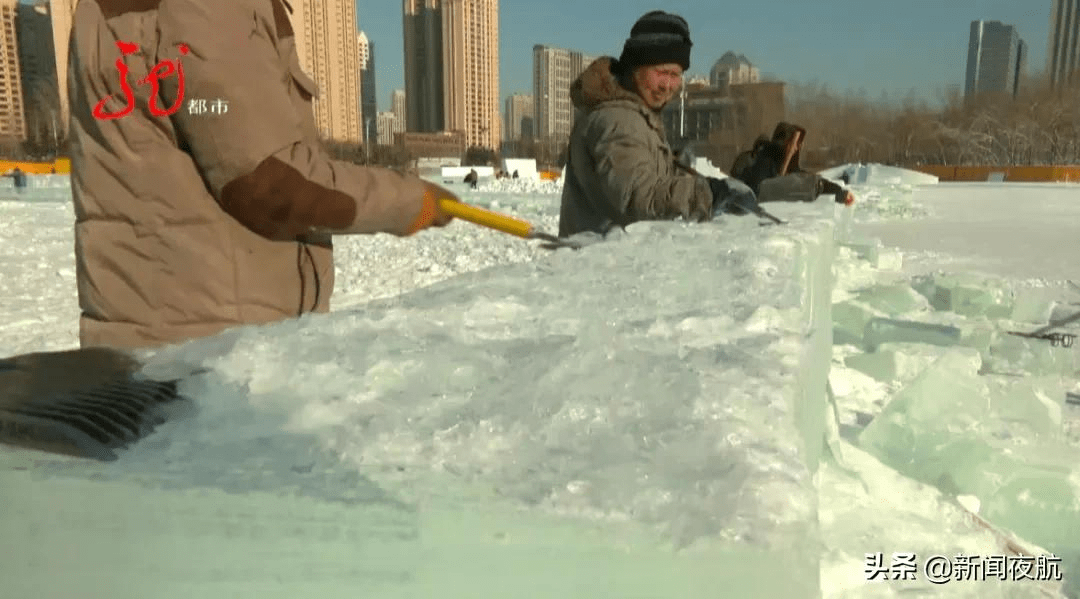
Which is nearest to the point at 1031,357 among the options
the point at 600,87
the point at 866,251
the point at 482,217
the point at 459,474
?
the point at 600,87

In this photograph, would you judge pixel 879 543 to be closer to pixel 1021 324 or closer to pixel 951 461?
pixel 951 461

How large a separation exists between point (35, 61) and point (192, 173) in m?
69.1

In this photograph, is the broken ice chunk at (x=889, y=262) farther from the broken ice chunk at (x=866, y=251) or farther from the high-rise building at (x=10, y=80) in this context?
the high-rise building at (x=10, y=80)

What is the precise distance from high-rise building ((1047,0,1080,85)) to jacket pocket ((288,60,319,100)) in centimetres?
9371

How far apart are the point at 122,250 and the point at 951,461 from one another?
2595 mm

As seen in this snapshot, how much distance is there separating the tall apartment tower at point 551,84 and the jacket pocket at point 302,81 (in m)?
76.7

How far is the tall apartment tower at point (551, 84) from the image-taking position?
79.3 metres

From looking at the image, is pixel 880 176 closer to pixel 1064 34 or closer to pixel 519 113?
pixel 1064 34

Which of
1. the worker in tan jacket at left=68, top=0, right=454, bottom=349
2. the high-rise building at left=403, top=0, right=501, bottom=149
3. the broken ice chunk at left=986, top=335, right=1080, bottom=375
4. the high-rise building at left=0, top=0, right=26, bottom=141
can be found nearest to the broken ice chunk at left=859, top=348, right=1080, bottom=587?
the broken ice chunk at left=986, top=335, right=1080, bottom=375

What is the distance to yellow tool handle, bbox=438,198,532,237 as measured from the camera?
208 centimetres

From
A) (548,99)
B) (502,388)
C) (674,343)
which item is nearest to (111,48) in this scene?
(502,388)

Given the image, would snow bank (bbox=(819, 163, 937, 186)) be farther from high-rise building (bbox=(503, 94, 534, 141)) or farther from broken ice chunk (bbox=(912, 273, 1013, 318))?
high-rise building (bbox=(503, 94, 534, 141))

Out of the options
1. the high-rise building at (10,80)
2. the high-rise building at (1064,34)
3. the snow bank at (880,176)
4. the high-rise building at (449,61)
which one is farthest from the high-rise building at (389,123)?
the high-rise building at (1064,34)

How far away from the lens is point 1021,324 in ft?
16.0
